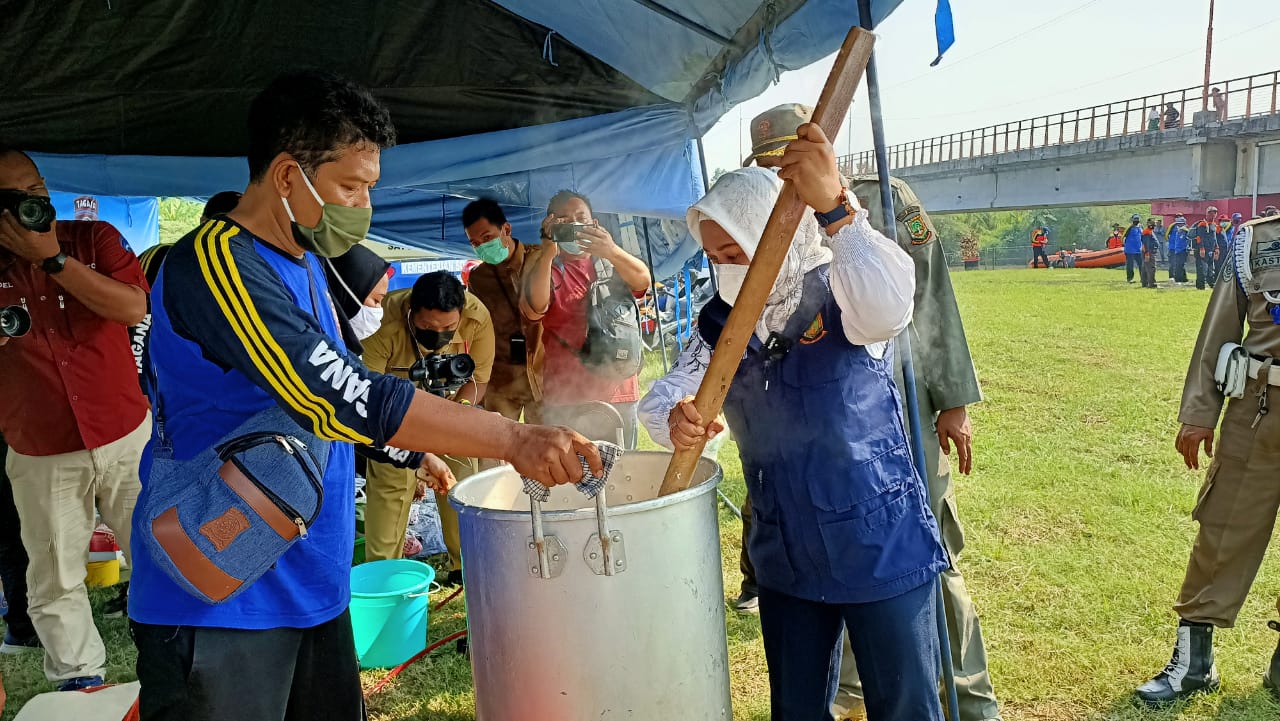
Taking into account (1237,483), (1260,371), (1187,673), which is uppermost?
(1260,371)

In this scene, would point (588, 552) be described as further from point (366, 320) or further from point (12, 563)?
point (12, 563)

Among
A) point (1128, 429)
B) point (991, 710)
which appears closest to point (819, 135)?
point (991, 710)

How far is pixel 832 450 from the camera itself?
1.71 meters

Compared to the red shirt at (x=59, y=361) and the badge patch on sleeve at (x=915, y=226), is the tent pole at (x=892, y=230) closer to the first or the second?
the badge patch on sleeve at (x=915, y=226)

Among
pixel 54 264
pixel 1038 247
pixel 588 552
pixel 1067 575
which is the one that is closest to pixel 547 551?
pixel 588 552

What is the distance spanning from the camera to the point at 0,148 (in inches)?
117

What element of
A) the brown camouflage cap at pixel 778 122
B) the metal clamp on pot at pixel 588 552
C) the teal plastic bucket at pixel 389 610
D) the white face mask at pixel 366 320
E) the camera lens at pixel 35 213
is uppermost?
the brown camouflage cap at pixel 778 122

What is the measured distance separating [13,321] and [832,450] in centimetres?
303

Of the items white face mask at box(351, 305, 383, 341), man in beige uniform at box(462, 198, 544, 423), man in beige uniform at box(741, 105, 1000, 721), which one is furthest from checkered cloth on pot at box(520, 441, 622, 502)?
man in beige uniform at box(462, 198, 544, 423)

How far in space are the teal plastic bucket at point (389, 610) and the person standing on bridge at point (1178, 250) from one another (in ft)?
77.9

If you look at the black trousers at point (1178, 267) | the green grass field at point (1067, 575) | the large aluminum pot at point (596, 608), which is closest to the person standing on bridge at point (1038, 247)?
the black trousers at point (1178, 267)

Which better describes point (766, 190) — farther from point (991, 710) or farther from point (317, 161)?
point (991, 710)

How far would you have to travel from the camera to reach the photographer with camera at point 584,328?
4180mm

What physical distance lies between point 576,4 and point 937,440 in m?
2.41
